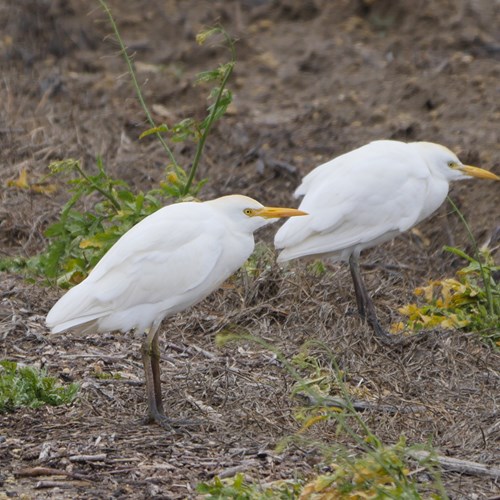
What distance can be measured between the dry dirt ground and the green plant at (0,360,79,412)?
2.2 inches

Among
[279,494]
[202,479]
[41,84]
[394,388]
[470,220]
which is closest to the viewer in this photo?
[279,494]

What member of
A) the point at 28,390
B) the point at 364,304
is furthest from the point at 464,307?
the point at 28,390

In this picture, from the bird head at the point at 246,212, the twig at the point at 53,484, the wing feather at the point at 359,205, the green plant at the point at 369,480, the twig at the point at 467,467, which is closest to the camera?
the green plant at the point at 369,480

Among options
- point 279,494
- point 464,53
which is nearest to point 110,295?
point 279,494

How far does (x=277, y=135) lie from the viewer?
10391mm

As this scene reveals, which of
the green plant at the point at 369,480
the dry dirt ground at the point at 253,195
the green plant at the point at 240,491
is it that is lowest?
the dry dirt ground at the point at 253,195

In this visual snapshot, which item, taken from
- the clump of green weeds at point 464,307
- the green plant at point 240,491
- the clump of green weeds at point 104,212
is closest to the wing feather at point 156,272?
the green plant at point 240,491

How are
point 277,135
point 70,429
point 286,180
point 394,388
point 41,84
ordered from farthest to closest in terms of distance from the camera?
point 41,84 < point 277,135 < point 286,180 < point 394,388 < point 70,429

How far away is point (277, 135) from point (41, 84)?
2692 mm

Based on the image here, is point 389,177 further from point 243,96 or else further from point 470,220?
point 243,96

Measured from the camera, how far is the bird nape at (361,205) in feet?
22.7

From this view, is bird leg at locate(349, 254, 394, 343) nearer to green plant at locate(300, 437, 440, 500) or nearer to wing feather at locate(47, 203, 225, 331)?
wing feather at locate(47, 203, 225, 331)

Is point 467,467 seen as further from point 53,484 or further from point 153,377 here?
point 53,484

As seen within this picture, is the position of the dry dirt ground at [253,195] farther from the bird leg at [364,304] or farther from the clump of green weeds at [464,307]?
the clump of green weeds at [464,307]
